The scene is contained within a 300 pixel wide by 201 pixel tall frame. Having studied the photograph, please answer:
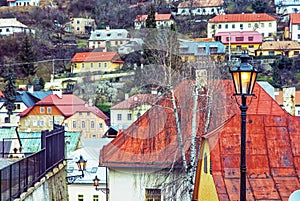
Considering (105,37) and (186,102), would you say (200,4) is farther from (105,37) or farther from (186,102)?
(186,102)

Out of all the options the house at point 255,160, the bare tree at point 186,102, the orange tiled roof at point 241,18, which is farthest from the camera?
the orange tiled roof at point 241,18

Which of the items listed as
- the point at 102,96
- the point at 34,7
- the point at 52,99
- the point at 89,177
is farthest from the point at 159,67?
the point at 34,7

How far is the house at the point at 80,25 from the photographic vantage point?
114188 mm

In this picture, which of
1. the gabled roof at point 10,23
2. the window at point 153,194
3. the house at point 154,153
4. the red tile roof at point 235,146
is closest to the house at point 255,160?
the red tile roof at point 235,146

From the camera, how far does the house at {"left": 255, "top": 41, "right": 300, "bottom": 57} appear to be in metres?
86.7

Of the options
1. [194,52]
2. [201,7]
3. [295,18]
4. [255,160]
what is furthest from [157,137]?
[201,7]

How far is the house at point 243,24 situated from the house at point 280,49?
12.2m

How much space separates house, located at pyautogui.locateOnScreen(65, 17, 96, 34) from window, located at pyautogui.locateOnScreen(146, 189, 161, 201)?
99151mm

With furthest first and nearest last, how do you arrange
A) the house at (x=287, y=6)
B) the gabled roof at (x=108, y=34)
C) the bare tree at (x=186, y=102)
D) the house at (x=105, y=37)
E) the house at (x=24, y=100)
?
the house at (x=287, y=6) < the gabled roof at (x=108, y=34) < the house at (x=105, y=37) < the house at (x=24, y=100) < the bare tree at (x=186, y=102)

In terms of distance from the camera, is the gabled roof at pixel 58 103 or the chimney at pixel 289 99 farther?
the gabled roof at pixel 58 103

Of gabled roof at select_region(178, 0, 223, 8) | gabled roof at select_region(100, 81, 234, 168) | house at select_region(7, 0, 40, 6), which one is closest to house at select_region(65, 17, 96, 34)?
gabled roof at select_region(178, 0, 223, 8)

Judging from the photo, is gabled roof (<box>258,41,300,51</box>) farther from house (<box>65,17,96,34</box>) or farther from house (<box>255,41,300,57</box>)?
house (<box>65,17,96,34</box>)

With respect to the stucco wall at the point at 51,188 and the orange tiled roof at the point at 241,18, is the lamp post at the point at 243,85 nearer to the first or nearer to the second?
the stucco wall at the point at 51,188

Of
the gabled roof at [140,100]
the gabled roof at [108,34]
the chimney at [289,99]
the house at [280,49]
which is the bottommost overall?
the chimney at [289,99]
